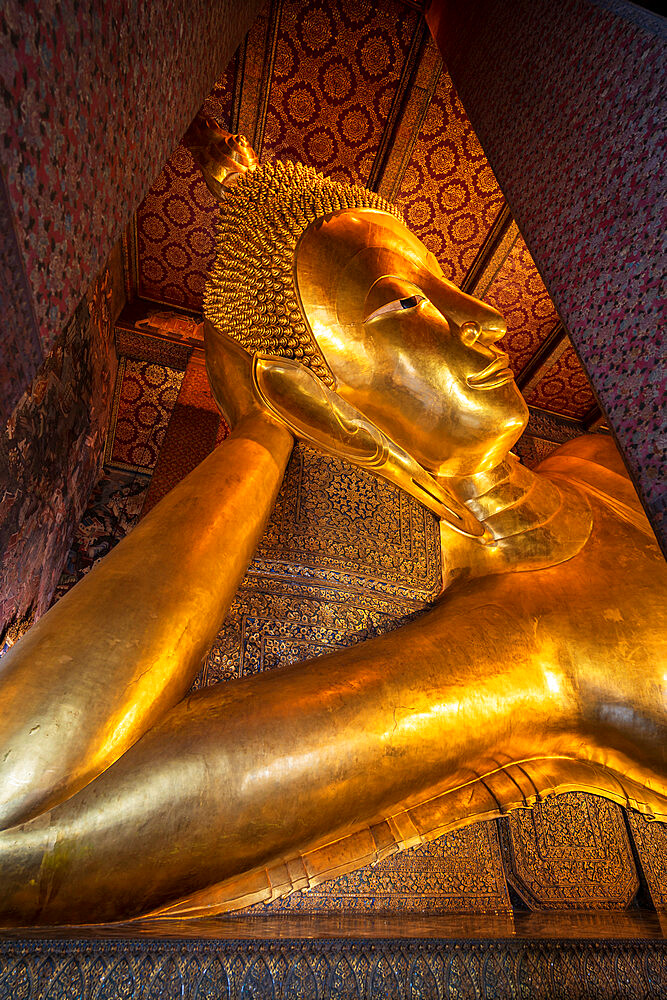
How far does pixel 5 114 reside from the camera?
0.44 m

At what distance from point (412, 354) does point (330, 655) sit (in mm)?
827

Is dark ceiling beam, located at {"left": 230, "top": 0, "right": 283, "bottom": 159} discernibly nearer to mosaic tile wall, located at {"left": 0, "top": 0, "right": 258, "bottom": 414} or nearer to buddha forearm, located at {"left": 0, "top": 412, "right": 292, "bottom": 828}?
mosaic tile wall, located at {"left": 0, "top": 0, "right": 258, "bottom": 414}

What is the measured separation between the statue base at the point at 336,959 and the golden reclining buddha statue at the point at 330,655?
53 mm

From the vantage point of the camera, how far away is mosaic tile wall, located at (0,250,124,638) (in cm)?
174

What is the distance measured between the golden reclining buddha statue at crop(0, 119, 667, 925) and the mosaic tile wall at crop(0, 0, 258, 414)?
0.53m

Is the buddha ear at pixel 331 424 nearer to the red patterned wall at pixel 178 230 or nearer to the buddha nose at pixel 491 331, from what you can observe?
the buddha nose at pixel 491 331

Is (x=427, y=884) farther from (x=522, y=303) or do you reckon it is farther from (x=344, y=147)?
(x=522, y=303)

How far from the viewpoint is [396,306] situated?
1.60 m

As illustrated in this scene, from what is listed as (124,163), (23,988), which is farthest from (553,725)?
(124,163)

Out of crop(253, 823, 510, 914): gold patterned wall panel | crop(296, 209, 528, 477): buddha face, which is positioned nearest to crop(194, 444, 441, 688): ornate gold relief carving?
crop(296, 209, 528, 477): buddha face

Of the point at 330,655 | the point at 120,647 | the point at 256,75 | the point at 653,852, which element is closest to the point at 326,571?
the point at 330,655

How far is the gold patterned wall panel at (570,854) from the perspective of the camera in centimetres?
128

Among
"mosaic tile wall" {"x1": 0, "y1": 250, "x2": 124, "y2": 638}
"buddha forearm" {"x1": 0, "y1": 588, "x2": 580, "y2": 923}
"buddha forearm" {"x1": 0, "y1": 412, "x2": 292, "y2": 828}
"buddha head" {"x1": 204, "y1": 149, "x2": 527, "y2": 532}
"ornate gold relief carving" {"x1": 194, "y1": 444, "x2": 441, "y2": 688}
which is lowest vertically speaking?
"mosaic tile wall" {"x1": 0, "y1": 250, "x2": 124, "y2": 638}

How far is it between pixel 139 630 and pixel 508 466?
1.21m
